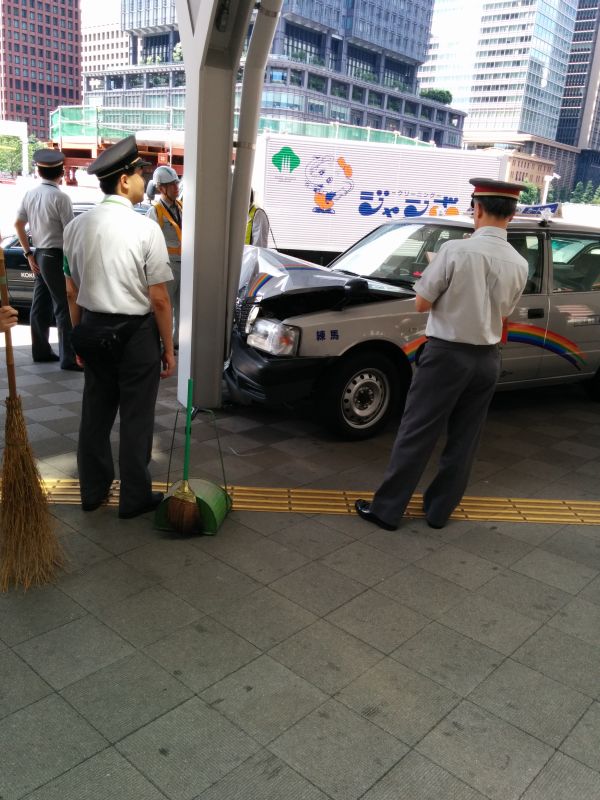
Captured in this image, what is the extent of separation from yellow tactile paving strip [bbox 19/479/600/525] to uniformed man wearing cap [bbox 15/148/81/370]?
2.94 metres

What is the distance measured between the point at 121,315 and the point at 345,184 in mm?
15049

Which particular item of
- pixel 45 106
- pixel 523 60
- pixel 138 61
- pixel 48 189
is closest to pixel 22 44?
pixel 45 106

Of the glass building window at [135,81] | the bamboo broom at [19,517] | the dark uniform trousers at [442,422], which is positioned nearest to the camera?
the bamboo broom at [19,517]

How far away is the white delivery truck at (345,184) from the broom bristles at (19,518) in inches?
534

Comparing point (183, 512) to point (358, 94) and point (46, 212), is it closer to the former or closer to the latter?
point (46, 212)

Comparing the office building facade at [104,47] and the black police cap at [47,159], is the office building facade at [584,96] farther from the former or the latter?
the black police cap at [47,159]

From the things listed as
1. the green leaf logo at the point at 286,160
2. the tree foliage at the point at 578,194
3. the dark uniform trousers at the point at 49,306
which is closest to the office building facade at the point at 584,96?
the tree foliage at the point at 578,194

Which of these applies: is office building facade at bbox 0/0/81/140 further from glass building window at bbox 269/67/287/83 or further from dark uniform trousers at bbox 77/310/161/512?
dark uniform trousers at bbox 77/310/161/512

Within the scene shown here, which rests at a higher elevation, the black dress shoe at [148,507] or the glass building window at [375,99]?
the glass building window at [375,99]

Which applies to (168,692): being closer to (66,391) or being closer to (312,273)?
(312,273)

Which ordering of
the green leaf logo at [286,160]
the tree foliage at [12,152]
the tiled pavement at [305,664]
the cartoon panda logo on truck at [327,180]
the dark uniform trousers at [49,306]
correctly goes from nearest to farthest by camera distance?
1. the tiled pavement at [305,664]
2. the dark uniform trousers at [49,306]
3. the green leaf logo at [286,160]
4. the cartoon panda logo on truck at [327,180]
5. the tree foliage at [12,152]

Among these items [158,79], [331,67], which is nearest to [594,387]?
[158,79]

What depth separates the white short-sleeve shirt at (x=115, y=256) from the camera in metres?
3.62

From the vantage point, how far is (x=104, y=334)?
369 centimetres
